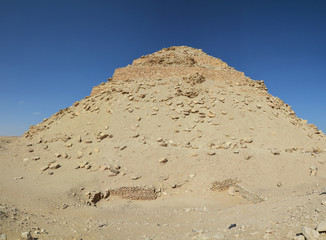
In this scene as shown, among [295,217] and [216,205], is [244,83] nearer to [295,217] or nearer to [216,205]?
[216,205]

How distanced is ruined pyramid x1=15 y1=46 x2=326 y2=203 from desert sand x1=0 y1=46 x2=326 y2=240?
0.19 feet

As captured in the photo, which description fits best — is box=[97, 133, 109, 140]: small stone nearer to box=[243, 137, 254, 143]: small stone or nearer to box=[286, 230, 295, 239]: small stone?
box=[243, 137, 254, 143]: small stone

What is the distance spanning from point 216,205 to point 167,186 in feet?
6.80

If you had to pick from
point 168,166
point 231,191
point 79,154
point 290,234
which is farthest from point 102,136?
point 290,234

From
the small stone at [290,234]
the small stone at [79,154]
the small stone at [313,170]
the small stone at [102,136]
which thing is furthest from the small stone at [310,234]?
the small stone at [102,136]

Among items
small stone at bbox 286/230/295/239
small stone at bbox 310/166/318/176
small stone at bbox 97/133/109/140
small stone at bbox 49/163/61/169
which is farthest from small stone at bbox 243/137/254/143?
small stone at bbox 49/163/61/169

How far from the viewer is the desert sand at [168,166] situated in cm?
527

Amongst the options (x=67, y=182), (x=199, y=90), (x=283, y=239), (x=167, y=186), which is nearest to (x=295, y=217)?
(x=283, y=239)

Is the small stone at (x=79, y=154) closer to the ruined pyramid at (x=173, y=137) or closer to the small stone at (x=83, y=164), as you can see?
the ruined pyramid at (x=173, y=137)

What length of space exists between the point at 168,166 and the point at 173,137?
2.18 metres

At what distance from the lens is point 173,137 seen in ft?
37.7

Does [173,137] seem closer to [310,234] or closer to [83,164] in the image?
[83,164]

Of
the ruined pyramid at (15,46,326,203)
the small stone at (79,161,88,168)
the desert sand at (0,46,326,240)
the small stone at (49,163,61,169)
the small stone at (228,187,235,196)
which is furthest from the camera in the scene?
the small stone at (49,163,61,169)

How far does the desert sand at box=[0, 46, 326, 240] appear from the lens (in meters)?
5.27
